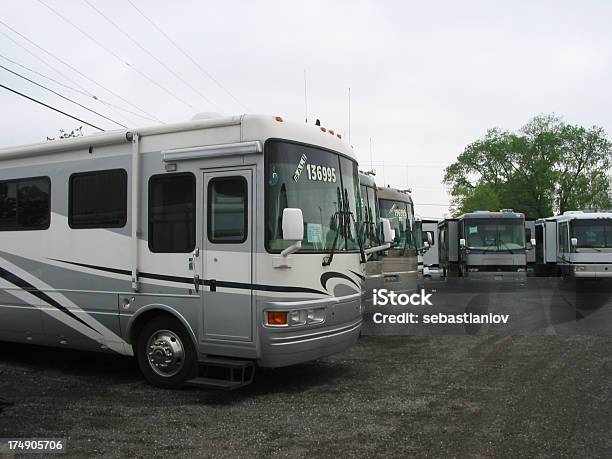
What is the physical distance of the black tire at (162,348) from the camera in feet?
24.1

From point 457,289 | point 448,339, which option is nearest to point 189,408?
point 448,339

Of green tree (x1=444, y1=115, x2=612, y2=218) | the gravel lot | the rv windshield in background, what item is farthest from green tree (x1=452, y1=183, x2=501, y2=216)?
the gravel lot

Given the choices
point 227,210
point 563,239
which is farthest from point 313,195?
point 563,239

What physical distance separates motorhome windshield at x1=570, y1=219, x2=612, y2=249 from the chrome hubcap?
726 inches

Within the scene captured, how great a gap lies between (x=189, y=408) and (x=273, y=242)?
1947 millimetres

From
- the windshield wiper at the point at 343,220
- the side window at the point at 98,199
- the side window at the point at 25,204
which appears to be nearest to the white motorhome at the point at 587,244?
the windshield wiper at the point at 343,220

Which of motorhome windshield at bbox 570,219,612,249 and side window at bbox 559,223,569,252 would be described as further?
side window at bbox 559,223,569,252

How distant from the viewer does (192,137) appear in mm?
7500

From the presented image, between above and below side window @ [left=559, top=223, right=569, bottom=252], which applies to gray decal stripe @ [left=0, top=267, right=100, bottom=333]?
below

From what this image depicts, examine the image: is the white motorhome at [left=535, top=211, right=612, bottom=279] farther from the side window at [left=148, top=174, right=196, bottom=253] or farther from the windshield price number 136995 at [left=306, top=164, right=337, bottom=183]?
the side window at [left=148, top=174, right=196, bottom=253]

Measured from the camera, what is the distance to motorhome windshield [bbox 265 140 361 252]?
23.1 ft

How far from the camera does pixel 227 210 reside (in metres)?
7.21

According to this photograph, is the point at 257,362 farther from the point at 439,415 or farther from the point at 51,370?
the point at 51,370

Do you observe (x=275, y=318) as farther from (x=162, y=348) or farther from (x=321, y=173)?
(x=321, y=173)
